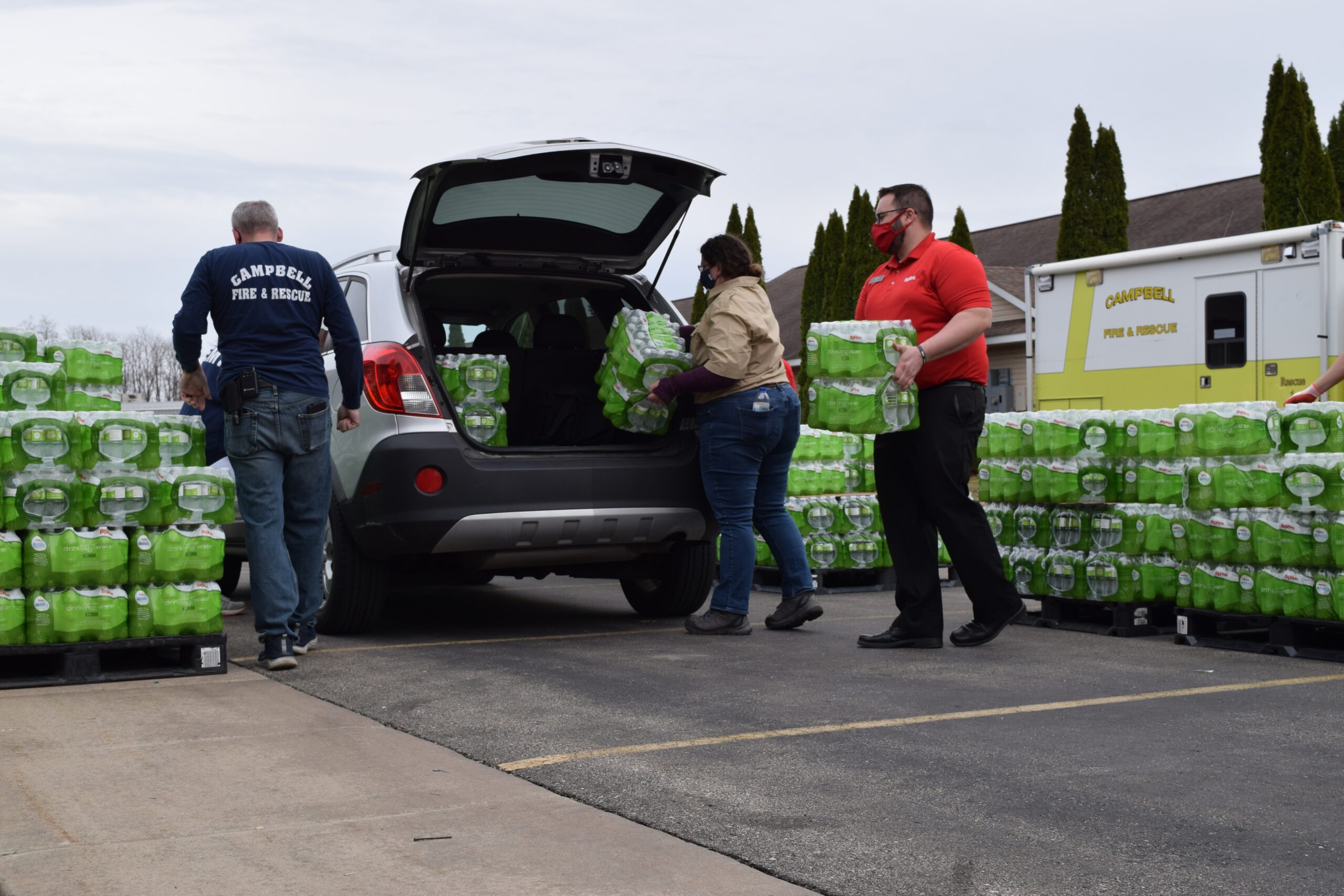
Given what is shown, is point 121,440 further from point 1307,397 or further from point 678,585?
point 1307,397

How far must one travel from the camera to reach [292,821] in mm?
3357

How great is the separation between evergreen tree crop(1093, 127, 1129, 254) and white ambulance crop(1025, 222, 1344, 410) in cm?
1260

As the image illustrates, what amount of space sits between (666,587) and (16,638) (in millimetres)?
3219

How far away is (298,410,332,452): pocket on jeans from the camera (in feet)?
18.7

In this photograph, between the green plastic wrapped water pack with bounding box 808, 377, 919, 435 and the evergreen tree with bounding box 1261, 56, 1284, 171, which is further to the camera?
the evergreen tree with bounding box 1261, 56, 1284, 171

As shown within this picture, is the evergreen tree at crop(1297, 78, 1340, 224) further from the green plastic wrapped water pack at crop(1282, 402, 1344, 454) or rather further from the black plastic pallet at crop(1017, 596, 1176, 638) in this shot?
the green plastic wrapped water pack at crop(1282, 402, 1344, 454)

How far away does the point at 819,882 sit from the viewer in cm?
288

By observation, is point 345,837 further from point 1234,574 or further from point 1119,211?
point 1119,211

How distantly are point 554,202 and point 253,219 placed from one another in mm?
1484

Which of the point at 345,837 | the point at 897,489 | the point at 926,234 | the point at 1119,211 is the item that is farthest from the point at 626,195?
the point at 1119,211

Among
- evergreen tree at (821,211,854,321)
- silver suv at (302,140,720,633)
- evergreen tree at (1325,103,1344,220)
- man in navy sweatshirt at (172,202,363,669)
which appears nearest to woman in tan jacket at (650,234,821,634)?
silver suv at (302,140,720,633)

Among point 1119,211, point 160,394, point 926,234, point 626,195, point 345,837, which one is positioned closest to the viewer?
point 345,837

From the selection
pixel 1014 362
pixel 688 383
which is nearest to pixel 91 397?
pixel 688 383

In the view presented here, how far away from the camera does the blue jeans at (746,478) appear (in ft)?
20.8
